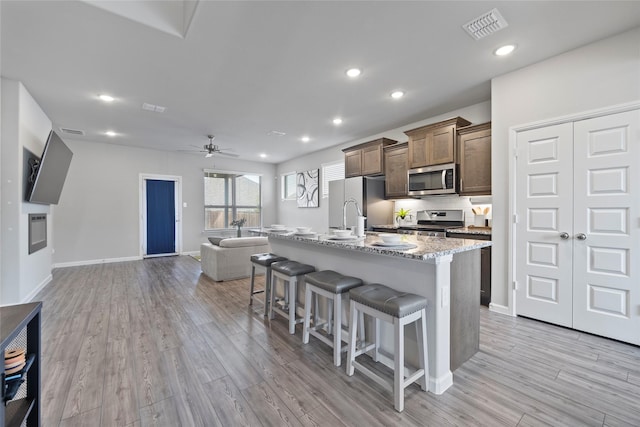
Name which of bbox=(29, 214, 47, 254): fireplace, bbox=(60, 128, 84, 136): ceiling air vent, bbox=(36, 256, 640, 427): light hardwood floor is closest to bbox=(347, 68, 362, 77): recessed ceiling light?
bbox=(36, 256, 640, 427): light hardwood floor

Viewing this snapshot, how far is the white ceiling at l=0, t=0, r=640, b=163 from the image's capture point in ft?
7.09

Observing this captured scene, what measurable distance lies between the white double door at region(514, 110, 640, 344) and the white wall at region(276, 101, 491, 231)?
1.11 metres

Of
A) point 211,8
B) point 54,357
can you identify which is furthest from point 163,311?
point 211,8

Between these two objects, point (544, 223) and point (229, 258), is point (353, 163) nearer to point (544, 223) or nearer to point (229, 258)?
point (229, 258)

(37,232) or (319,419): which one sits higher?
(37,232)

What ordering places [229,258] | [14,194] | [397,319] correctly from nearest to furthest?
1. [397,319]
2. [14,194]
3. [229,258]

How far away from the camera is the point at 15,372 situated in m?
1.13

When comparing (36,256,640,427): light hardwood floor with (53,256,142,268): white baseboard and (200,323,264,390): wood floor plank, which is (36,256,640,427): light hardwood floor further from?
(53,256,142,268): white baseboard

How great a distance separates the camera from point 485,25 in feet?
7.55

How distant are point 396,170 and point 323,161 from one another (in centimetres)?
264

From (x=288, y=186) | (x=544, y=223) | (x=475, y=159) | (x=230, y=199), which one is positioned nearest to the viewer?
(x=544, y=223)

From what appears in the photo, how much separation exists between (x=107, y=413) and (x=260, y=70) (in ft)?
10.5

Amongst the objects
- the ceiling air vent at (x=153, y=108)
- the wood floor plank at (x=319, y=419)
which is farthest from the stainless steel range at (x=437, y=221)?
the ceiling air vent at (x=153, y=108)

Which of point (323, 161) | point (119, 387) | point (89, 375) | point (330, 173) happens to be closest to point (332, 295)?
point (119, 387)
